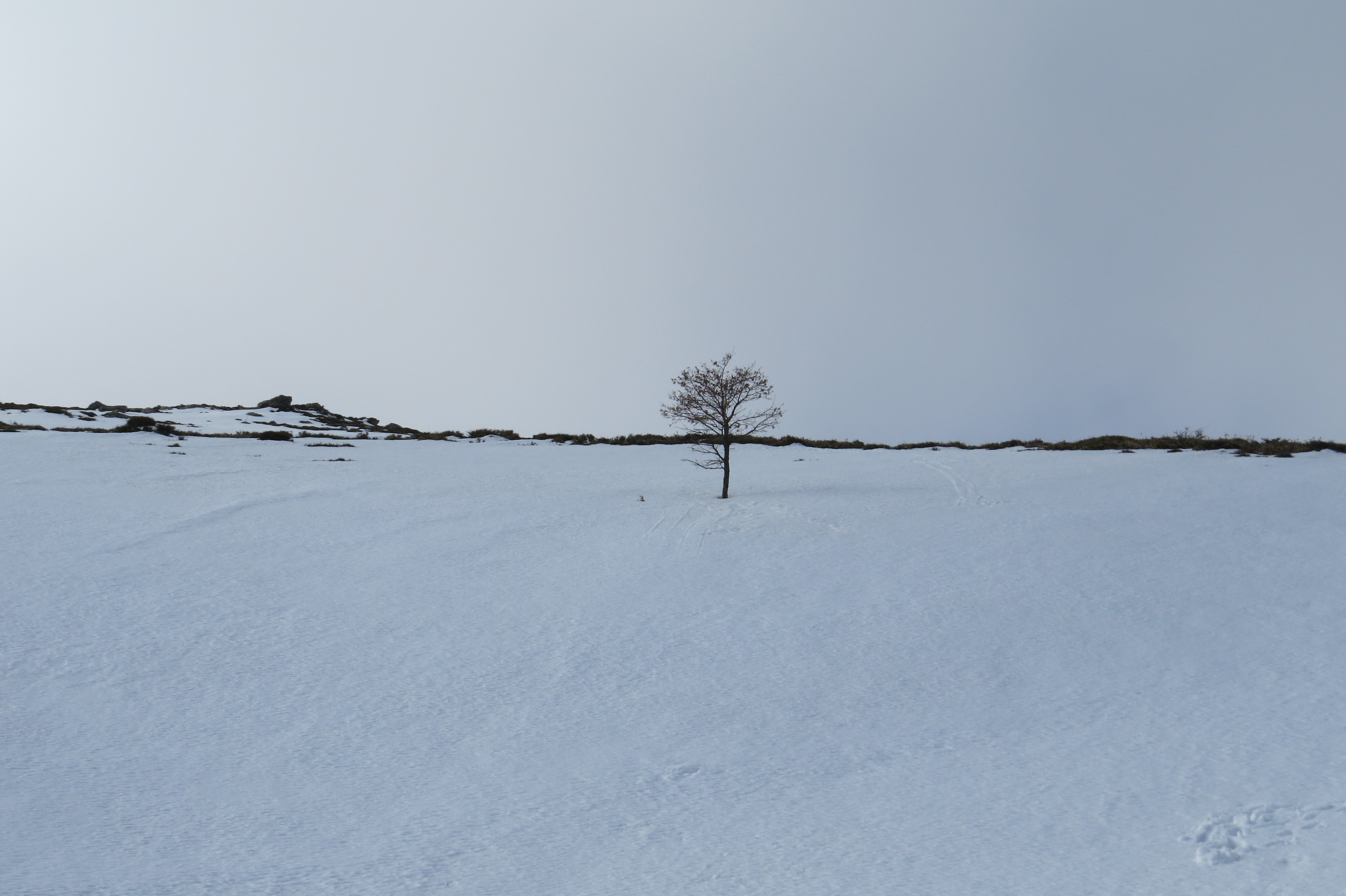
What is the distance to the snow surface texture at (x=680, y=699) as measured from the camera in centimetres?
515

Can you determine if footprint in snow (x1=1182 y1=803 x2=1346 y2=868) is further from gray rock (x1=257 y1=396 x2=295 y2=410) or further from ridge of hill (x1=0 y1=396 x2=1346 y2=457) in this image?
gray rock (x1=257 y1=396 x2=295 y2=410)

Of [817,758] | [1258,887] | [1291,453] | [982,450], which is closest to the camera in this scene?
[1258,887]

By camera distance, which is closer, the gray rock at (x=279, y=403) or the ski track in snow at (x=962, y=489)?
the ski track in snow at (x=962, y=489)

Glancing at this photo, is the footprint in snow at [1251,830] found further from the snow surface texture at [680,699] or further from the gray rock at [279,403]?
the gray rock at [279,403]

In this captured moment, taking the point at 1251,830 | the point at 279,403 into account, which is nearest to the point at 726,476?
the point at 1251,830

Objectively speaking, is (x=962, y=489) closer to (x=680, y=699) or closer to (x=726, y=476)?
(x=726, y=476)

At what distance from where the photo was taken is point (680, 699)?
24.2ft

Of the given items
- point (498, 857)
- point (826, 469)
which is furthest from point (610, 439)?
point (498, 857)

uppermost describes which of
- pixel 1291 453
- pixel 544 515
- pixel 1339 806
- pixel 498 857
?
pixel 1291 453

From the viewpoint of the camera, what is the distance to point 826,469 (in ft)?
64.5

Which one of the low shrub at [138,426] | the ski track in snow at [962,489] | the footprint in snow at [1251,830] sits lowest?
the footprint in snow at [1251,830]

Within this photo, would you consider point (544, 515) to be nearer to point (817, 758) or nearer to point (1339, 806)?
point (817, 758)

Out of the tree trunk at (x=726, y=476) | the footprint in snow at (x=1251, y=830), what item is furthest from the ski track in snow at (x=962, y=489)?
the footprint in snow at (x=1251, y=830)

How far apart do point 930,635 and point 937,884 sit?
3.99 m
